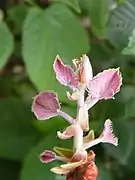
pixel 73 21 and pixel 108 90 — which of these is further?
pixel 73 21

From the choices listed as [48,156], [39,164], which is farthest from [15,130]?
[48,156]

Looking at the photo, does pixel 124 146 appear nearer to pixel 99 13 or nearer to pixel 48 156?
pixel 99 13

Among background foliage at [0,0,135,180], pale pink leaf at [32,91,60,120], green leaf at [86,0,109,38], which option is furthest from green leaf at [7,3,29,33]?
pale pink leaf at [32,91,60,120]

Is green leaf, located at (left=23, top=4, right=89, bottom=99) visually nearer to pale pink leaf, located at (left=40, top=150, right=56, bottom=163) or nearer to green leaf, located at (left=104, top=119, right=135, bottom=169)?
green leaf, located at (left=104, top=119, right=135, bottom=169)

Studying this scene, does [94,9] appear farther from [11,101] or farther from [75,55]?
[11,101]

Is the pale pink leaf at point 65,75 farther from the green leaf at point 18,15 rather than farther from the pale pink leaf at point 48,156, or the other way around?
the green leaf at point 18,15

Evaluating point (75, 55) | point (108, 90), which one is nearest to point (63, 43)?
point (75, 55)
